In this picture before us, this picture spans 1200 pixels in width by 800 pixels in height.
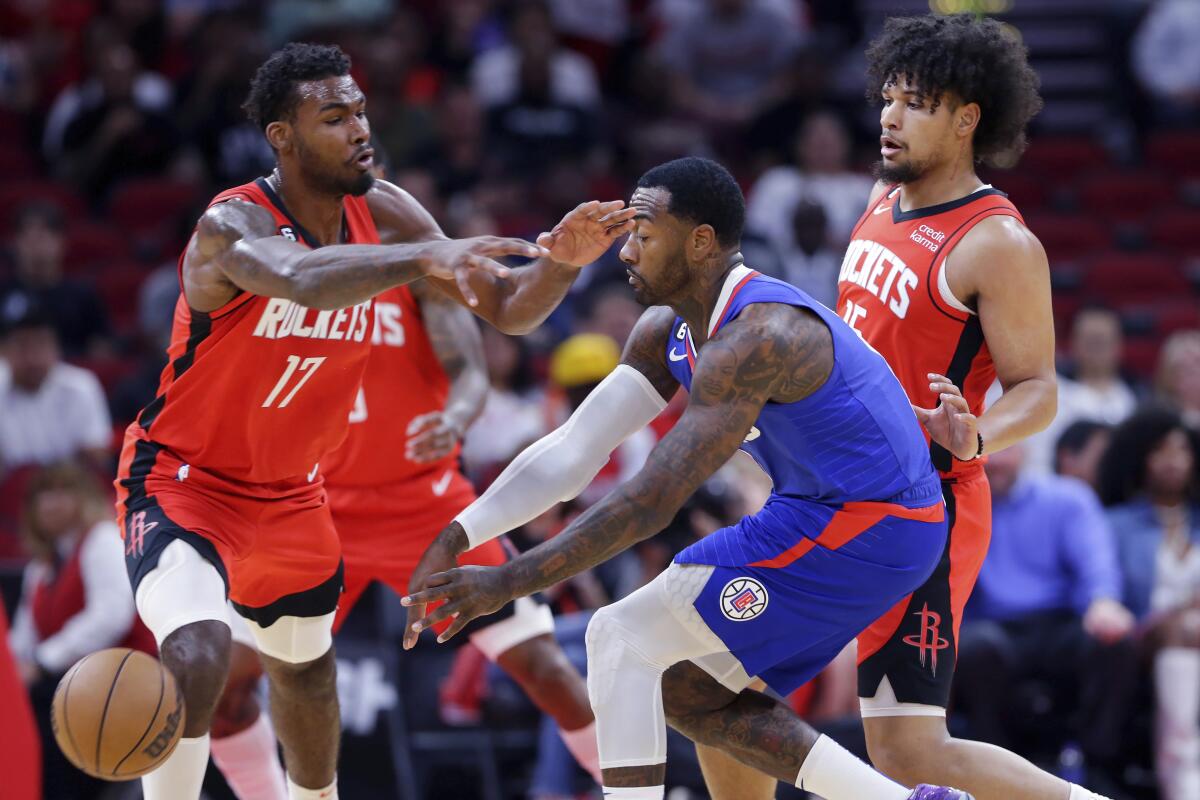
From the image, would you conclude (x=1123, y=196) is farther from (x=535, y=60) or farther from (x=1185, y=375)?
(x=535, y=60)

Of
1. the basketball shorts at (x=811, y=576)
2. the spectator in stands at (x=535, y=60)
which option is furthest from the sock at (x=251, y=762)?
the spectator in stands at (x=535, y=60)

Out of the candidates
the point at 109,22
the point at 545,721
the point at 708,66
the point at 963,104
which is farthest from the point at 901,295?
the point at 109,22

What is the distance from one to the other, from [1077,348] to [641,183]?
6150 millimetres

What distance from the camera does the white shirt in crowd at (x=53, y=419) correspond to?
9.94 m

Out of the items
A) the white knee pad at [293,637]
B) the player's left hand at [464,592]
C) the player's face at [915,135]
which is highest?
the player's face at [915,135]

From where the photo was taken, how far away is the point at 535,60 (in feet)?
40.8

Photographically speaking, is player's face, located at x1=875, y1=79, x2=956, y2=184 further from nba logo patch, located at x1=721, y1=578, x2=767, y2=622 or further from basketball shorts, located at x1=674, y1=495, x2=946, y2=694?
nba logo patch, located at x1=721, y1=578, x2=767, y2=622

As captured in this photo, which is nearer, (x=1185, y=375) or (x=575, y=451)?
(x=575, y=451)

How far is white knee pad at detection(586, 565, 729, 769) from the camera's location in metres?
4.68

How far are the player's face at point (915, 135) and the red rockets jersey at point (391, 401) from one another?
2066 millimetres

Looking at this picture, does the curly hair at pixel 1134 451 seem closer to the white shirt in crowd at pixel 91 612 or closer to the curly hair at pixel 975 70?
the curly hair at pixel 975 70

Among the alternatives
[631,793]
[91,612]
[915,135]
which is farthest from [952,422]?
[91,612]

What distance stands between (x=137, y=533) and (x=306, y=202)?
118cm

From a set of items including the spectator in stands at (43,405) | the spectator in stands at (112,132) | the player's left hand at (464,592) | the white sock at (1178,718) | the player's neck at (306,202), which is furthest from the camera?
the spectator in stands at (112,132)
